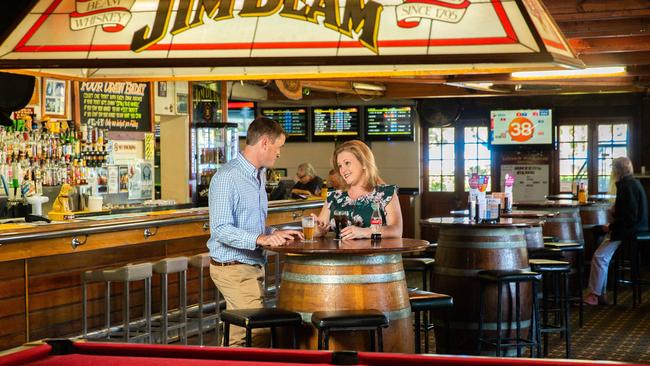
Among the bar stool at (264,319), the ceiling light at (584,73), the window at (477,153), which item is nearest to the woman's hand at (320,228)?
the bar stool at (264,319)

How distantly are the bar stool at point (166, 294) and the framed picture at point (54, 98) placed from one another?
3079 millimetres

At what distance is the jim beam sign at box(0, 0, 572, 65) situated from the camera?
4.30 metres

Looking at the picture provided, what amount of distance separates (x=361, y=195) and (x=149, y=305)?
80.9 inches

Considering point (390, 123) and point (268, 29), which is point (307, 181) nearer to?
point (390, 123)

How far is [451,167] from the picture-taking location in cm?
1565

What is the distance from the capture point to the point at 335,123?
1570 cm

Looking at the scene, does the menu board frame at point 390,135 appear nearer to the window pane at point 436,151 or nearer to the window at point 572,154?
the window pane at point 436,151

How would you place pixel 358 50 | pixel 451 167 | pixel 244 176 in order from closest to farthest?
pixel 358 50
pixel 244 176
pixel 451 167

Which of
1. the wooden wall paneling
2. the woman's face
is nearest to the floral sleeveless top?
the woman's face

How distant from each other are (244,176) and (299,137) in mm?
10967

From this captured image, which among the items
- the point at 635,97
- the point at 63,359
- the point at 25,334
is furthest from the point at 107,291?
the point at 635,97

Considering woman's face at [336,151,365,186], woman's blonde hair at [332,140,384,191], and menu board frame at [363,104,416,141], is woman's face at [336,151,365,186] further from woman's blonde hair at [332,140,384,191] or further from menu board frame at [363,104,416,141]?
menu board frame at [363,104,416,141]

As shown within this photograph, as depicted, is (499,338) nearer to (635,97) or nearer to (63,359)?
(63,359)

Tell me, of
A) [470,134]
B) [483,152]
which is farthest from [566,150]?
[470,134]
